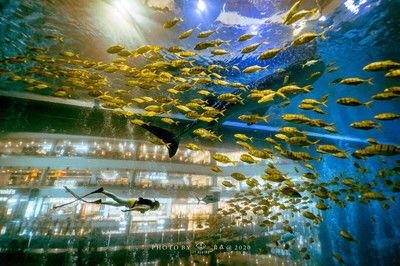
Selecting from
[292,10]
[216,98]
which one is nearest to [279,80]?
[216,98]

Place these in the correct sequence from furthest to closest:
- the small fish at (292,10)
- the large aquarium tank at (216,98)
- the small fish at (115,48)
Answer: the large aquarium tank at (216,98)
the small fish at (115,48)
the small fish at (292,10)

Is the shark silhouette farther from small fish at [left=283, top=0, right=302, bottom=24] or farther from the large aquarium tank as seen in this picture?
small fish at [left=283, top=0, right=302, bottom=24]

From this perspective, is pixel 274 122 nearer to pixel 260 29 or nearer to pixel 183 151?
pixel 260 29

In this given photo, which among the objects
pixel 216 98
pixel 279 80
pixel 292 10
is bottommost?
pixel 216 98

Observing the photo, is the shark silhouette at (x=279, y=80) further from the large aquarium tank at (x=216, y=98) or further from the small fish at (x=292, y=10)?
the small fish at (x=292, y=10)

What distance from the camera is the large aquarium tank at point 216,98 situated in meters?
6.83

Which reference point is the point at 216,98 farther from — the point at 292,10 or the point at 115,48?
the point at 292,10

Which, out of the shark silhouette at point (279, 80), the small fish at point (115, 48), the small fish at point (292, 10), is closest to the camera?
the small fish at point (292, 10)

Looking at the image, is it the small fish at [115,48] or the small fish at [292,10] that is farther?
the small fish at [115,48]

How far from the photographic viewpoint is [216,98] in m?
9.39

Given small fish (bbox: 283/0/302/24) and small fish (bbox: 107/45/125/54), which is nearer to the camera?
small fish (bbox: 283/0/302/24)

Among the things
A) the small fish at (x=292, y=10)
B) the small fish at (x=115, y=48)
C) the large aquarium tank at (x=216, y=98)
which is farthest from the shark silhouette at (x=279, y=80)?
the small fish at (x=292, y=10)

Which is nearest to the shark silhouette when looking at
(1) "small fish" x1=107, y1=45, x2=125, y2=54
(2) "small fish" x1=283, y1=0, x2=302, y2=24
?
(1) "small fish" x1=107, y1=45, x2=125, y2=54

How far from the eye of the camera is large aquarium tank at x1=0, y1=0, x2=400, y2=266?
22.4ft
